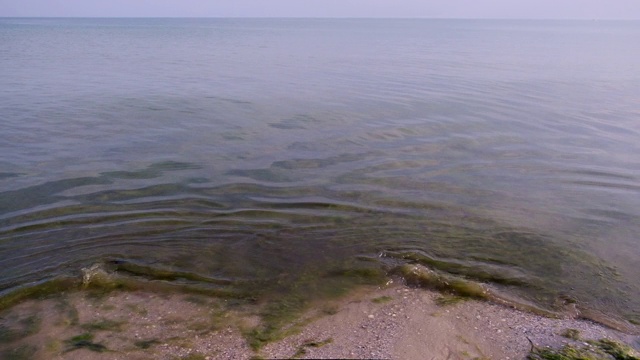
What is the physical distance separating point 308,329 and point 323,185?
5.01 meters

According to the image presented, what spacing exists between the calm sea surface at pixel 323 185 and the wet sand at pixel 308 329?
0.76 metres

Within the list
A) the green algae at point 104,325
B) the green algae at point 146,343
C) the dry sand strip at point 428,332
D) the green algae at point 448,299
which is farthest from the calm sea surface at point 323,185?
the green algae at point 146,343

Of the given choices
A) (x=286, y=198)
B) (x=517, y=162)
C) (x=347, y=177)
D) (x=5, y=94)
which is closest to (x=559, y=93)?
(x=517, y=162)

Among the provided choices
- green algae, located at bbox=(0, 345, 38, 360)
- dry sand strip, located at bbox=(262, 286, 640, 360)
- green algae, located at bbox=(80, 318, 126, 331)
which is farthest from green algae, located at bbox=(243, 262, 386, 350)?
green algae, located at bbox=(0, 345, 38, 360)

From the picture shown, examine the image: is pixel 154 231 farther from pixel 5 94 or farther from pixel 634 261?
pixel 5 94

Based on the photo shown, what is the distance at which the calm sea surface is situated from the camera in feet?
24.4

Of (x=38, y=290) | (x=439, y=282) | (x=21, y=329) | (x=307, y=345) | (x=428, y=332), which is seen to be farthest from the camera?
(x=439, y=282)

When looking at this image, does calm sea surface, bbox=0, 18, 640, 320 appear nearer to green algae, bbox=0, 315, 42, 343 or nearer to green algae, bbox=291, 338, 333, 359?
green algae, bbox=0, 315, 42, 343

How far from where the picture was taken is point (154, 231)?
8.33m

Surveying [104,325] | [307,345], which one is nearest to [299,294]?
[307,345]

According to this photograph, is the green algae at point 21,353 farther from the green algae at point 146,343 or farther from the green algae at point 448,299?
the green algae at point 448,299

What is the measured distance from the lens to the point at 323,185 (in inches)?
411

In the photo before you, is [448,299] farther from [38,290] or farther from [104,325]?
[38,290]

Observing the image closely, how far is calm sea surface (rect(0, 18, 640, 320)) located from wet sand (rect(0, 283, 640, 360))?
76 cm
